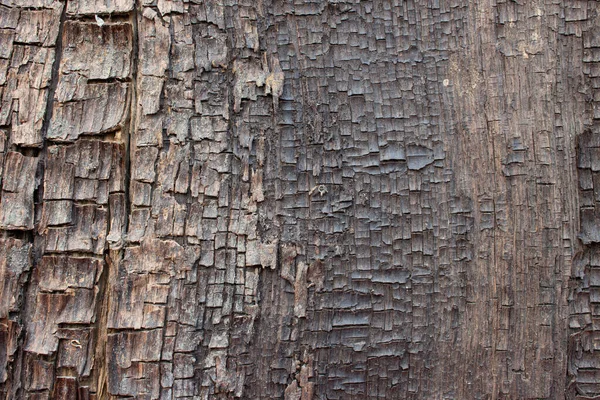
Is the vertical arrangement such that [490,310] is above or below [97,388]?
above

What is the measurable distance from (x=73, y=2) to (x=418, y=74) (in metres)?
0.73

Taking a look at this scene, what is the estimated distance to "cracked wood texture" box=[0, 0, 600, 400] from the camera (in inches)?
40.2

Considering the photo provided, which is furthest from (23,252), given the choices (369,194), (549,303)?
(549,303)

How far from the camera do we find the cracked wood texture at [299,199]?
102 centimetres

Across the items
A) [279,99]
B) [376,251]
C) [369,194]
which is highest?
[279,99]

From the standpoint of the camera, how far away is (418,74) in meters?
1.09

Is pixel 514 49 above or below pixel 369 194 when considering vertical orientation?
above

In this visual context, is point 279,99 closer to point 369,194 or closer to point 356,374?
point 369,194

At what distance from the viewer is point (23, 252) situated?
3.39ft

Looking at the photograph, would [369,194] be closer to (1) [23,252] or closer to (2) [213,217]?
(2) [213,217]

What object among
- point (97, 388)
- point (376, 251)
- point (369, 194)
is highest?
point (369, 194)

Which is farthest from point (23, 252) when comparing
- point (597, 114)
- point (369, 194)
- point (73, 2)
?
point (597, 114)

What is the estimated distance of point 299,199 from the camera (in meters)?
1.06

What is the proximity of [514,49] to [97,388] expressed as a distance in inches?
43.0
